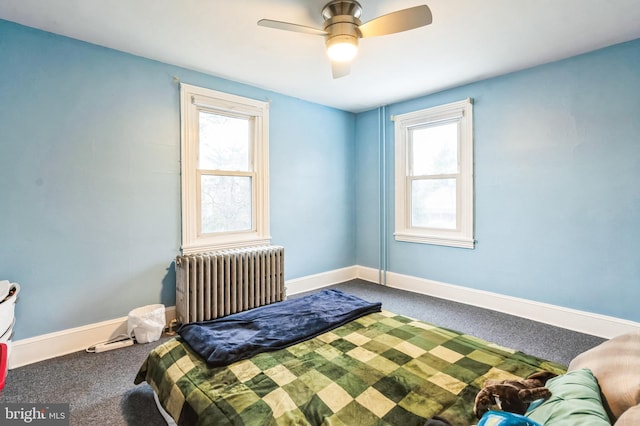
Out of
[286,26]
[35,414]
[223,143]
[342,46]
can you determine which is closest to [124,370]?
[35,414]

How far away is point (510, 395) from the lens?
1134 mm

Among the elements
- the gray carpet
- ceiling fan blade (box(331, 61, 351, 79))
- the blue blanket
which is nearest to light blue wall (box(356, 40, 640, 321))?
the gray carpet

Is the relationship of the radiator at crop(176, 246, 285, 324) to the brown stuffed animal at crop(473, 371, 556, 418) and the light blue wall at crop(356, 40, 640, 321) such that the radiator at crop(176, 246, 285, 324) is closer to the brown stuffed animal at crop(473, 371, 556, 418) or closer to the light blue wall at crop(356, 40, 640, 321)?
the light blue wall at crop(356, 40, 640, 321)

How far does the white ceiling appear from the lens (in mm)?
2172

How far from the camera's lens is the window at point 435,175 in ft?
12.3

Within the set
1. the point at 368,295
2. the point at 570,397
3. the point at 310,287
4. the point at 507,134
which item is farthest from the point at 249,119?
the point at 570,397

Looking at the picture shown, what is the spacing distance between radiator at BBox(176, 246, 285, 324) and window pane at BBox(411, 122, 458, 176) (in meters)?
2.26

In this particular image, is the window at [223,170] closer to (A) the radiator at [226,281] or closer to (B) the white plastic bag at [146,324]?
(A) the radiator at [226,281]

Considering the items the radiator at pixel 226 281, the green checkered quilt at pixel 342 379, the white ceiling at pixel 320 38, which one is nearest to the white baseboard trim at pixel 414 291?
→ the radiator at pixel 226 281

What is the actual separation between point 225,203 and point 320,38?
2.00 m

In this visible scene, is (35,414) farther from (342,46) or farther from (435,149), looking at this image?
(435,149)

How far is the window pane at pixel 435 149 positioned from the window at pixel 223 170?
6.76ft

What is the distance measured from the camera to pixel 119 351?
8.46ft

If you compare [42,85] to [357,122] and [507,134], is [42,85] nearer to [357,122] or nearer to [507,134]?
[357,122]
